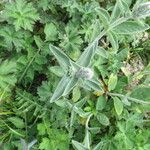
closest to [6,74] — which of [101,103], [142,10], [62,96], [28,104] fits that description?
[28,104]

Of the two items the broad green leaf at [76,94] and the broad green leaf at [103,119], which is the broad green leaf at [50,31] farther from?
the broad green leaf at [103,119]

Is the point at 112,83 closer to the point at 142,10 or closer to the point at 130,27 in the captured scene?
the point at 130,27

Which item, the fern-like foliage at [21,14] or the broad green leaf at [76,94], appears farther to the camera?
the fern-like foliage at [21,14]

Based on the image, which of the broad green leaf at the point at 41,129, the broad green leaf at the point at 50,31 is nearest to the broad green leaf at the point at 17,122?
the broad green leaf at the point at 41,129

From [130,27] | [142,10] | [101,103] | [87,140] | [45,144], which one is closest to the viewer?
[142,10]

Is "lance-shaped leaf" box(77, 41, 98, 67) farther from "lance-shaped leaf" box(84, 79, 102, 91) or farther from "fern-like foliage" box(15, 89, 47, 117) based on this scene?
"fern-like foliage" box(15, 89, 47, 117)
